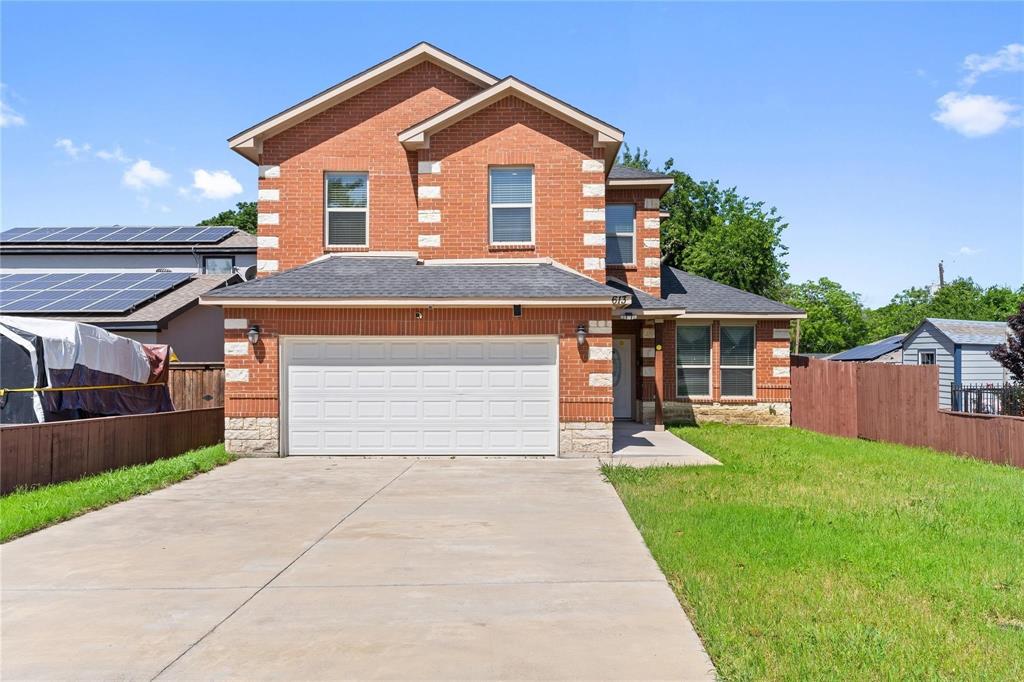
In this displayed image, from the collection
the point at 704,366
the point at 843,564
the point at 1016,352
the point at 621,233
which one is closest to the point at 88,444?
the point at 843,564

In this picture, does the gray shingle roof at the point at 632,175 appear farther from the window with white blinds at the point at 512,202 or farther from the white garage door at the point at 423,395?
the white garage door at the point at 423,395

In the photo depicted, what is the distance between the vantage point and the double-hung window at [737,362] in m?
21.4

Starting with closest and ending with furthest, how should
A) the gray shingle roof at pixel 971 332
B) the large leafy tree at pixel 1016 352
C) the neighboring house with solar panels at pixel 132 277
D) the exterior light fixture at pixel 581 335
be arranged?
1. the exterior light fixture at pixel 581 335
2. the large leafy tree at pixel 1016 352
3. the neighboring house with solar panels at pixel 132 277
4. the gray shingle roof at pixel 971 332

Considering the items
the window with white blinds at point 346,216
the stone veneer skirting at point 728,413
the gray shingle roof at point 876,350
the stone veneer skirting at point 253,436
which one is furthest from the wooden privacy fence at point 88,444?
the gray shingle roof at point 876,350

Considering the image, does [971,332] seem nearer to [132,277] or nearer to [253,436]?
[253,436]

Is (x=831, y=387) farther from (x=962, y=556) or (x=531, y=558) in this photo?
(x=531, y=558)

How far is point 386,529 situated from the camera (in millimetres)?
8883

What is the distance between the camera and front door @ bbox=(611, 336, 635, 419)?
70.6 feet

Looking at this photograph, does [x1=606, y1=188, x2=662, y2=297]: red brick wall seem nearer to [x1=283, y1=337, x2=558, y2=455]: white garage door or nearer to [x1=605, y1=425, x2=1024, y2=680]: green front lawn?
[x1=283, y1=337, x2=558, y2=455]: white garage door

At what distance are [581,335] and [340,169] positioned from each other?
719cm

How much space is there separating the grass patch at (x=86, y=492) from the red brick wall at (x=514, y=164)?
666 cm

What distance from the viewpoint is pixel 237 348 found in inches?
592

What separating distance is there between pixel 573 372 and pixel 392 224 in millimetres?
5877

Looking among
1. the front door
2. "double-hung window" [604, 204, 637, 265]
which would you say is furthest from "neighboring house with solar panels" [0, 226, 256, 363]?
the front door
